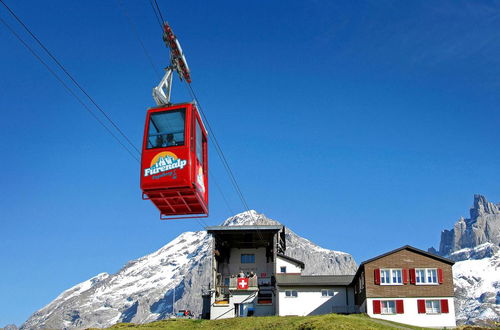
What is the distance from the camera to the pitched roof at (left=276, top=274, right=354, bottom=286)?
240ft

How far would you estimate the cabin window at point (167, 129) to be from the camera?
3672 cm

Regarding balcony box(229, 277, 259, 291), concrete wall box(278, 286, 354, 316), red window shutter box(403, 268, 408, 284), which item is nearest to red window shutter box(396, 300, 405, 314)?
red window shutter box(403, 268, 408, 284)

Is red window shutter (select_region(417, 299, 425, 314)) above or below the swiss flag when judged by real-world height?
below

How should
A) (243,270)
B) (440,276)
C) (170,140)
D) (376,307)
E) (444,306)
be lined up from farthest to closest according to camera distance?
1. (243,270)
2. (440,276)
3. (376,307)
4. (444,306)
5. (170,140)

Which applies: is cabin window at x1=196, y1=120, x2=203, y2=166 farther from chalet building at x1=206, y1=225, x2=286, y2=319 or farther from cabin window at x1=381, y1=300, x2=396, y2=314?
chalet building at x1=206, y1=225, x2=286, y2=319

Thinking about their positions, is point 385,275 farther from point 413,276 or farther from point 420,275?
point 420,275

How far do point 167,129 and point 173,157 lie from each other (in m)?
A: 1.92

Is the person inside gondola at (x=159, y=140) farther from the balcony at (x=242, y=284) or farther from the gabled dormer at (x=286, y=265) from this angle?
the gabled dormer at (x=286, y=265)

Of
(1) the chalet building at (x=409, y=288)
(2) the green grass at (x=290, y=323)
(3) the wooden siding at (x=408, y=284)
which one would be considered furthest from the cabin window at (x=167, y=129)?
(3) the wooden siding at (x=408, y=284)

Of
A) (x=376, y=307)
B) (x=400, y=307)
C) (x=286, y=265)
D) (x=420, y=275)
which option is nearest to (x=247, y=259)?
(x=286, y=265)

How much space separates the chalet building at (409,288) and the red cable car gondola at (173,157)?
99.5 feet

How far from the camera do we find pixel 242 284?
76.4 meters

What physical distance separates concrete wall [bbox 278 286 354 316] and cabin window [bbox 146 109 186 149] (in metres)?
41.3

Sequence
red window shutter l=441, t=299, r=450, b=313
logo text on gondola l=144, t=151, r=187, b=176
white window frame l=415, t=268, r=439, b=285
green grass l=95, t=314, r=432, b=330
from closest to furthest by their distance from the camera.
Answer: logo text on gondola l=144, t=151, r=187, b=176
green grass l=95, t=314, r=432, b=330
red window shutter l=441, t=299, r=450, b=313
white window frame l=415, t=268, r=439, b=285
